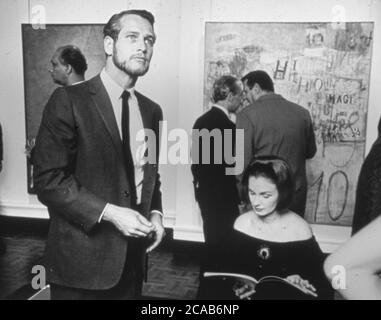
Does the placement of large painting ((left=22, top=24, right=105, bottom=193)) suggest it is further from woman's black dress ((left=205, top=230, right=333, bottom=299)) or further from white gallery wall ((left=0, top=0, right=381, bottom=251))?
woman's black dress ((left=205, top=230, right=333, bottom=299))

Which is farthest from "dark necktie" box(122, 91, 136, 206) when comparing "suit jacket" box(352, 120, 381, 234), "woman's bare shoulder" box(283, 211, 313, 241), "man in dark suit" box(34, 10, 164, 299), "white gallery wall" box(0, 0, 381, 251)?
"suit jacket" box(352, 120, 381, 234)

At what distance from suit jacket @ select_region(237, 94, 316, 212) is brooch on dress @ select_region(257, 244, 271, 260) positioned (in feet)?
1.08

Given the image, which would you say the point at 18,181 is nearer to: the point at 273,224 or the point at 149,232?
the point at 149,232

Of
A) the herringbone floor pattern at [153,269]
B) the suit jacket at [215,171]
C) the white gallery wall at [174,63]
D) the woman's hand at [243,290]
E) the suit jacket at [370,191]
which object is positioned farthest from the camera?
the herringbone floor pattern at [153,269]

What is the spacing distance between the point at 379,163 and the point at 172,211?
3.15ft

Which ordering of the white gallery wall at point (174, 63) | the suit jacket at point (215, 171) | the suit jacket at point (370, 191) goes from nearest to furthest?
1. the suit jacket at point (370, 191)
2. the white gallery wall at point (174, 63)
3. the suit jacket at point (215, 171)

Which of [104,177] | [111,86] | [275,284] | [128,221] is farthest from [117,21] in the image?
[275,284]

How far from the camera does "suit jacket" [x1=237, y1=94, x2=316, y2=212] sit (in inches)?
61.6

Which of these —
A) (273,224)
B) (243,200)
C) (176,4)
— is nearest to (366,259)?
(273,224)

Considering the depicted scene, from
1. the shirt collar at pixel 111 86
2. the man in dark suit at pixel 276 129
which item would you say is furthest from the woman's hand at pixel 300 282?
the shirt collar at pixel 111 86

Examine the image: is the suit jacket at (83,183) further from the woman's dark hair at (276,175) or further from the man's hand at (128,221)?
the woman's dark hair at (276,175)

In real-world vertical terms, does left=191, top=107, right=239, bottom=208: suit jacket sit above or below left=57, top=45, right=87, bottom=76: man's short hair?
below

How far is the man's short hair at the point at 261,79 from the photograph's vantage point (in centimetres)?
165

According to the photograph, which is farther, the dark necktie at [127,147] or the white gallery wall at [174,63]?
the white gallery wall at [174,63]
